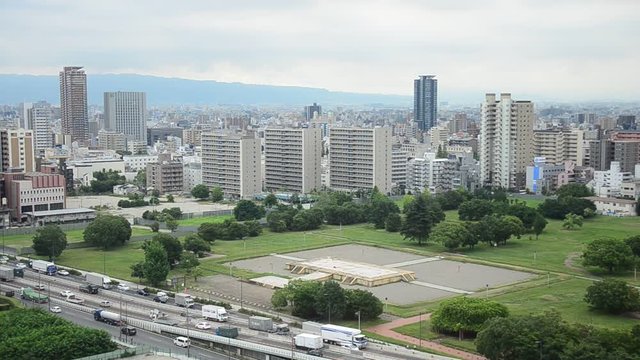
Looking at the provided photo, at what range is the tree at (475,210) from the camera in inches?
1754

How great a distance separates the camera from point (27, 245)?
37312 mm

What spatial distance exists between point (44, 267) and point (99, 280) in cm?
333

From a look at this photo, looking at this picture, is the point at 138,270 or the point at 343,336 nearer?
the point at 343,336

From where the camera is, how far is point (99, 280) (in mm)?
28781

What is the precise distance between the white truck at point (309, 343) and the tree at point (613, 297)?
30.5 feet

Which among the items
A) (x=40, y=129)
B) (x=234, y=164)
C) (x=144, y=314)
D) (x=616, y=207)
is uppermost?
(x=40, y=129)

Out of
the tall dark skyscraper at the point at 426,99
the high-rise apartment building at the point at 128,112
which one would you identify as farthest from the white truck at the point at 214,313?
the tall dark skyscraper at the point at 426,99

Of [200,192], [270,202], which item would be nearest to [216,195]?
Answer: [200,192]

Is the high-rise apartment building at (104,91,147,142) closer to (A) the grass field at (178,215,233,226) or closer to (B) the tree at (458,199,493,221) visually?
(A) the grass field at (178,215,233,226)

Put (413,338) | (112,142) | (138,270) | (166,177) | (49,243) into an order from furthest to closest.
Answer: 1. (112,142)
2. (166,177)
3. (49,243)
4. (138,270)
5. (413,338)

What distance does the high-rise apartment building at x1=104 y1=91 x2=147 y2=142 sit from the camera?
131 metres

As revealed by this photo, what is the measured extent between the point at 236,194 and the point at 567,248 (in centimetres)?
2886

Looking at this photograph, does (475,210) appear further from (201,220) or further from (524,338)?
(524,338)

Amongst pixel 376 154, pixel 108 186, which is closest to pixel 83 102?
pixel 108 186
